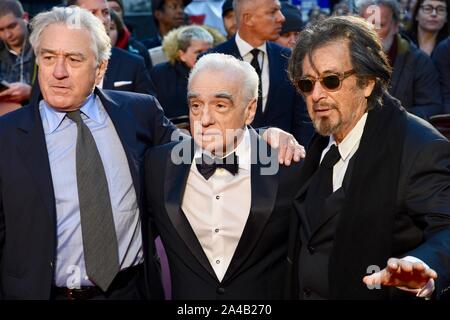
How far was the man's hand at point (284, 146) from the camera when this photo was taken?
4.67m

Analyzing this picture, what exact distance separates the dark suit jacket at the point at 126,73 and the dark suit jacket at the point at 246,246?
2493mm

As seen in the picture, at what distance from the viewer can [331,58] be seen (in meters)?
4.48

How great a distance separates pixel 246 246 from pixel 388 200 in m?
0.76

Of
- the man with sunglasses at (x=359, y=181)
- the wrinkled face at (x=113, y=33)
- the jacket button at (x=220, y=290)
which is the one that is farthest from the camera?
the wrinkled face at (x=113, y=33)

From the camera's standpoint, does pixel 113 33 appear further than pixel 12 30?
Yes

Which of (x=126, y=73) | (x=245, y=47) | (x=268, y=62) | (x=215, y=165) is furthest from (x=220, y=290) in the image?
(x=245, y=47)

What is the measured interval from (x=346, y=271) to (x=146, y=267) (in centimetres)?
107

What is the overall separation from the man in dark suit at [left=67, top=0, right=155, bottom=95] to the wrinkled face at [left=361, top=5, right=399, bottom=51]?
2.04 metres

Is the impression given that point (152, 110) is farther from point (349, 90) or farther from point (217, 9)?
point (217, 9)

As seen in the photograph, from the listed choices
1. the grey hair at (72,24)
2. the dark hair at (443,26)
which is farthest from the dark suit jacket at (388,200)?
the dark hair at (443,26)

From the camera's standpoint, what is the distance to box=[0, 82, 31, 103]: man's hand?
282 inches

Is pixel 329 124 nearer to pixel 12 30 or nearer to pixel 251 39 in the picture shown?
pixel 251 39

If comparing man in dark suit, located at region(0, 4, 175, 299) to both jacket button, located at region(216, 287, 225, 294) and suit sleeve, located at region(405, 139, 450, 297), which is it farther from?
suit sleeve, located at region(405, 139, 450, 297)

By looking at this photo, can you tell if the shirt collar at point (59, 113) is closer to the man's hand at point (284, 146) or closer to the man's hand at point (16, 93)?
the man's hand at point (284, 146)
